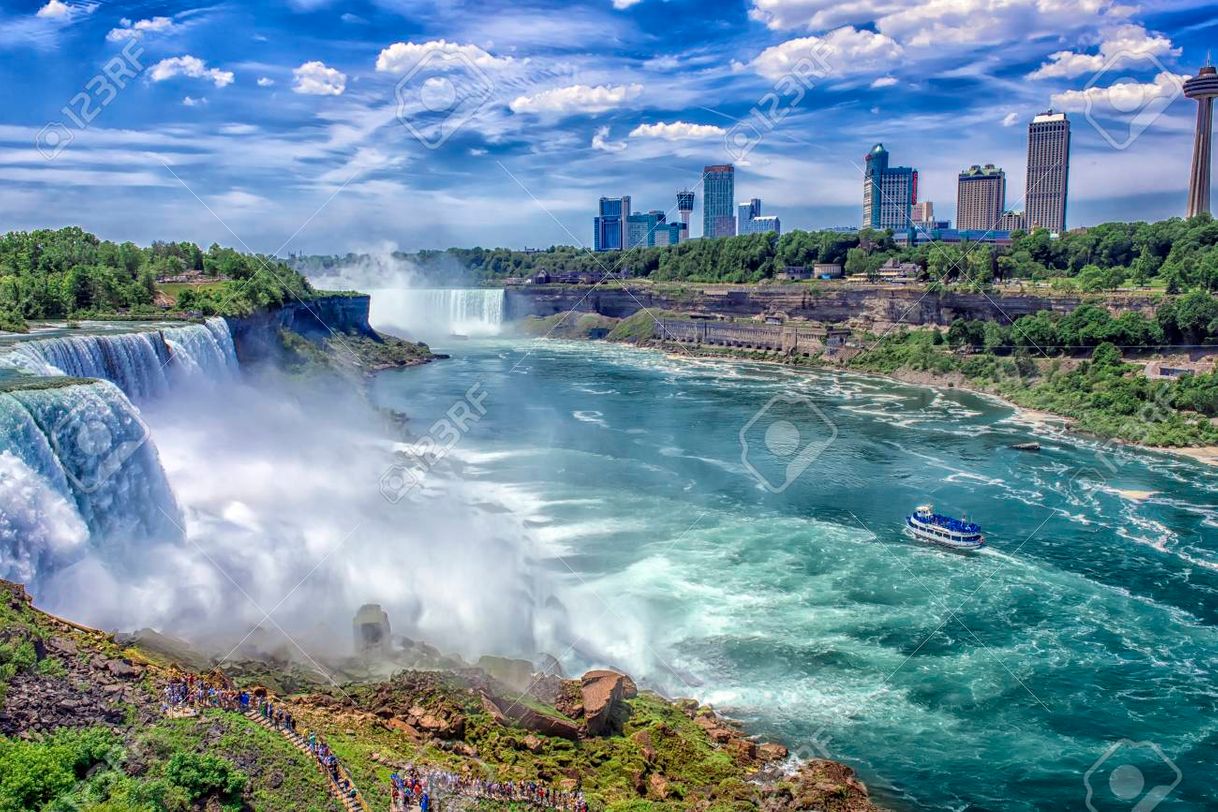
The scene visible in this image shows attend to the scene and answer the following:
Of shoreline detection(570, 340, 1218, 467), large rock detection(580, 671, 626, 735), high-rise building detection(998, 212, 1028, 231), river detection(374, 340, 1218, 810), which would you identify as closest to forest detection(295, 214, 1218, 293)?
shoreline detection(570, 340, 1218, 467)

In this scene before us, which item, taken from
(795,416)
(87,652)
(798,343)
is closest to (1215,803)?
(87,652)

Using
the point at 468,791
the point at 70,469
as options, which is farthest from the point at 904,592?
the point at 70,469

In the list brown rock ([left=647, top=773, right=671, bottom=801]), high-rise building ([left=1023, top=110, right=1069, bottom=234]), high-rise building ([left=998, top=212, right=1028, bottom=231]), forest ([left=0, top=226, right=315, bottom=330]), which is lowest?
brown rock ([left=647, top=773, right=671, bottom=801])

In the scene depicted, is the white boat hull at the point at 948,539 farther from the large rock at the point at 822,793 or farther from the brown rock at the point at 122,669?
the brown rock at the point at 122,669

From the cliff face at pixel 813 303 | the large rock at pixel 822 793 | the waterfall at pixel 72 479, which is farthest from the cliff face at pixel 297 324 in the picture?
the large rock at pixel 822 793

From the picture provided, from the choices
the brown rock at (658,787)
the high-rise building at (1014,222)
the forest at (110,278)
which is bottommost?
the brown rock at (658,787)

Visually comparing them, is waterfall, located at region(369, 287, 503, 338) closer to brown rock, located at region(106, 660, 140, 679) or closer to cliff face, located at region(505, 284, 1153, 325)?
cliff face, located at region(505, 284, 1153, 325)
